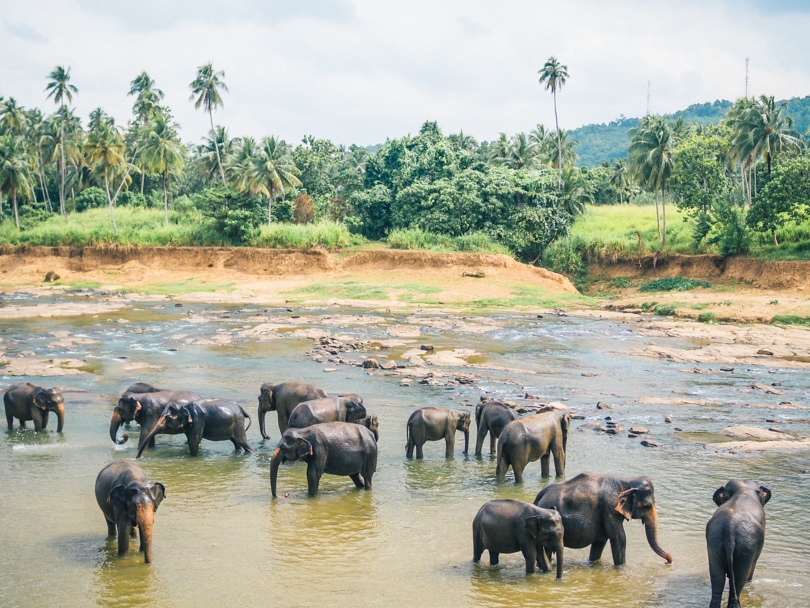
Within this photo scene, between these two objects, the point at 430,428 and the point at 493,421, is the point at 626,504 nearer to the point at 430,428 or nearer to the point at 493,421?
the point at 493,421

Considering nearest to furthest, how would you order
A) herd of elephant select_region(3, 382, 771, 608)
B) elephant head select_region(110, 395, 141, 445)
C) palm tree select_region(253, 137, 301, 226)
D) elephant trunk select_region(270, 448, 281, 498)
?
herd of elephant select_region(3, 382, 771, 608) → elephant trunk select_region(270, 448, 281, 498) → elephant head select_region(110, 395, 141, 445) → palm tree select_region(253, 137, 301, 226)

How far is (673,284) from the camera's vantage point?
151ft

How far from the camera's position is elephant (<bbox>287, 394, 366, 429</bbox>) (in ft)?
45.0

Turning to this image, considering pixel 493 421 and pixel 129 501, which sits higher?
pixel 129 501

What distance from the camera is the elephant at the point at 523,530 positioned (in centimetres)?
895

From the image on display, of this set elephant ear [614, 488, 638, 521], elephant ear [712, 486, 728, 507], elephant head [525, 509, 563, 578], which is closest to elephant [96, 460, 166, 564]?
elephant head [525, 509, 563, 578]

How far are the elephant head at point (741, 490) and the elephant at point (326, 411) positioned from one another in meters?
6.39

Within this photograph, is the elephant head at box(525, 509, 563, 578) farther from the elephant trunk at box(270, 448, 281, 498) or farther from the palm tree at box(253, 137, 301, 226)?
the palm tree at box(253, 137, 301, 226)

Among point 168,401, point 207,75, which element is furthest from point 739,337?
point 207,75

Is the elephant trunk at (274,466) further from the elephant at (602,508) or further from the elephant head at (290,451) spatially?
the elephant at (602,508)

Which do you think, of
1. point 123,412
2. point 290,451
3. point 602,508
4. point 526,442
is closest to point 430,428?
point 526,442

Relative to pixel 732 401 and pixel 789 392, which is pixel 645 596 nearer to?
pixel 732 401

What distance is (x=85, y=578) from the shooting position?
928 centimetres

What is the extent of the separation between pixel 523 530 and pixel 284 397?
7.30 metres
